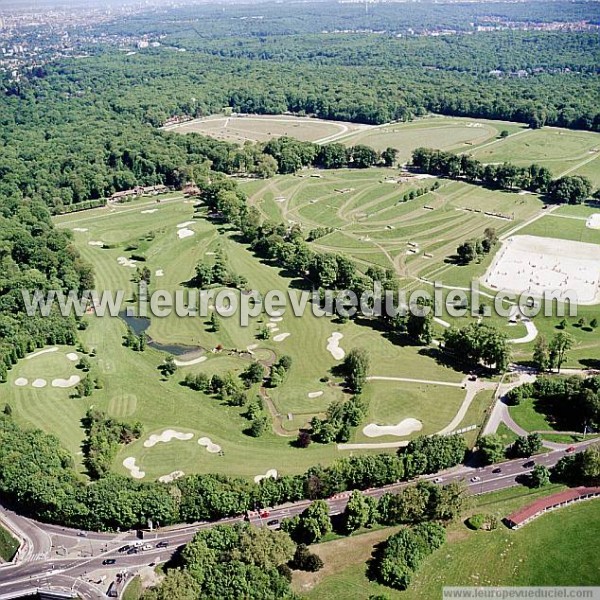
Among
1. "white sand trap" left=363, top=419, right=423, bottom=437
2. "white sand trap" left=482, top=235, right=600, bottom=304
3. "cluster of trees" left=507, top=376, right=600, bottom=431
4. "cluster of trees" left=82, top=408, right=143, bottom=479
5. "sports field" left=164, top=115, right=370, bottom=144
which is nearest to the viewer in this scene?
"cluster of trees" left=82, top=408, right=143, bottom=479

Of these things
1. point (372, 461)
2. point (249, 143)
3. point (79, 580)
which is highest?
point (249, 143)

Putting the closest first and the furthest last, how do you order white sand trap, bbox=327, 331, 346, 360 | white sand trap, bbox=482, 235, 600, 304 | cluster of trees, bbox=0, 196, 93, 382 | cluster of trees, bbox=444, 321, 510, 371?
cluster of trees, bbox=444, 321, 510, 371 → white sand trap, bbox=327, 331, 346, 360 → cluster of trees, bbox=0, 196, 93, 382 → white sand trap, bbox=482, 235, 600, 304

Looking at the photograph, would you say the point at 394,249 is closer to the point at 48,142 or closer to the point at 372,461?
the point at 372,461

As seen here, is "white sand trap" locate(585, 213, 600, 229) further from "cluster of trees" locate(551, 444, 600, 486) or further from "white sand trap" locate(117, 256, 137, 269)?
"white sand trap" locate(117, 256, 137, 269)

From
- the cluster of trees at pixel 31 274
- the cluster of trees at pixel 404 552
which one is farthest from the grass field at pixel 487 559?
the cluster of trees at pixel 31 274

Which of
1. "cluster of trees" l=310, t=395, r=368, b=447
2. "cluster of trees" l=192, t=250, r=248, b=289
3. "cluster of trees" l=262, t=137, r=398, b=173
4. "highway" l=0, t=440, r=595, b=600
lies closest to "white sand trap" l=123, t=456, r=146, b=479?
"highway" l=0, t=440, r=595, b=600

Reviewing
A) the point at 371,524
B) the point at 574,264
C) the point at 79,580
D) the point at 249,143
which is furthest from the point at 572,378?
the point at 249,143
